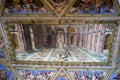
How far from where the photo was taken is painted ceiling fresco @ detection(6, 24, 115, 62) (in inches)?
332

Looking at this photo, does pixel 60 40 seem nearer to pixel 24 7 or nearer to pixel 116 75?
pixel 24 7

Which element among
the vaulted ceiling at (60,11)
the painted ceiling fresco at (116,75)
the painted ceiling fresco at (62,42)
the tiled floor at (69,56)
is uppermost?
the vaulted ceiling at (60,11)

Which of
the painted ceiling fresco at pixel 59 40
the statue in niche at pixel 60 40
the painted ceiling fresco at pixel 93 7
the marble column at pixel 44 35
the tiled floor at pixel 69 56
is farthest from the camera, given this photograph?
the tiled floor at pixel 69 56

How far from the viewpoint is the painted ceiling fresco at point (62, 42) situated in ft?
27.7

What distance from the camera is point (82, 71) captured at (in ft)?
31.4

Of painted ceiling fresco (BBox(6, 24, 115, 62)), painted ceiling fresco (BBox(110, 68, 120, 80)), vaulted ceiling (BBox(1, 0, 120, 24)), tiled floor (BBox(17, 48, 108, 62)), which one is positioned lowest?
painted ceiling fresco (BBox(110, 68, 120, 80))

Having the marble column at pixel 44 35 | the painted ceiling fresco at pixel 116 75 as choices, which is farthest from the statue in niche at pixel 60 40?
the painted ceiling fresco at pixel 116 75

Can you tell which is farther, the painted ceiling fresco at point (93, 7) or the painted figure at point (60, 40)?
the painted figure at point (60, 40)

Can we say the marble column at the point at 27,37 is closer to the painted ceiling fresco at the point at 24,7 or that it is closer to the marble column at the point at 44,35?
the marble column at the point at 44,35

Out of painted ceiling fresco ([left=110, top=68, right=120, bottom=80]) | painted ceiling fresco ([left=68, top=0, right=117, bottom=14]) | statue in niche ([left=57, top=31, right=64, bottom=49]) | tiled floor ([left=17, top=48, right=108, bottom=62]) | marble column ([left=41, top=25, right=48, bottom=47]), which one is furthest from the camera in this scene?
painted ceiling fresco ([left=110, top=68, right=120, bottom=80])

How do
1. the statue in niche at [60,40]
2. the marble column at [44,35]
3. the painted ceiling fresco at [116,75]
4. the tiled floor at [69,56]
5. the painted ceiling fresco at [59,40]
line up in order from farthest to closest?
the painted ceiling fresco at [116,75], the tiled floor at [69,56], the statue in niche at [60,40], the marble column at [44,35], the painted ceiling fresco at [59,40]

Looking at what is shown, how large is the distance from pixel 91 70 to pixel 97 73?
15.1 inches

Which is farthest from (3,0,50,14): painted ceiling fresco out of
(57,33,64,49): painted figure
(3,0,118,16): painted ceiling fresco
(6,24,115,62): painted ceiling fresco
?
(57,33,64,49): painted figure

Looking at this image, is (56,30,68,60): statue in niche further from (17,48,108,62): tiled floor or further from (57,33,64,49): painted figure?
(17,48,108,62): tiled floor
